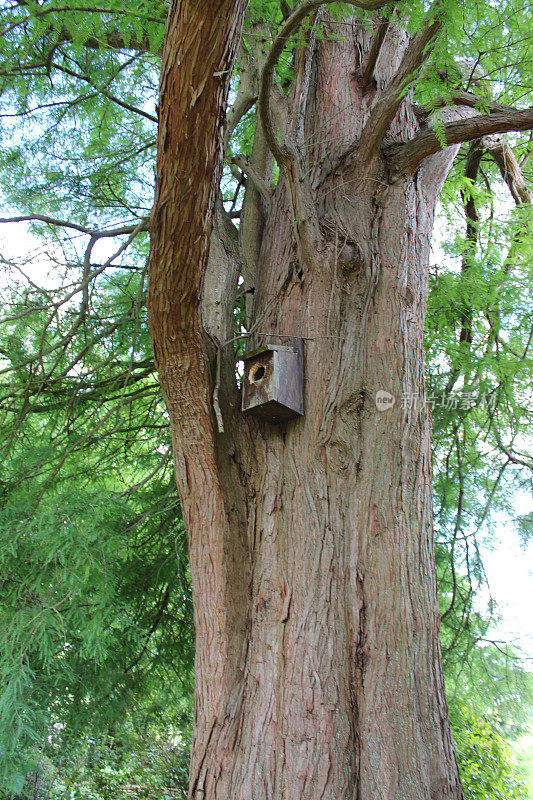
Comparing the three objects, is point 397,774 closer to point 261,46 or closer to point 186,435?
point 186,435

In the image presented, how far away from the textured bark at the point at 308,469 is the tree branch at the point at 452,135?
6 centimetres

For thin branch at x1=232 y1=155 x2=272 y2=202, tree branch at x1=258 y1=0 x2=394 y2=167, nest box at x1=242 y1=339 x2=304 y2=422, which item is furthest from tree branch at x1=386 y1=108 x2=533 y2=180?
nest box at x1=242 y1=339 x2=304 y2=422

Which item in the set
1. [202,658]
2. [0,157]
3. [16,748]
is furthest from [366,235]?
[16,748]

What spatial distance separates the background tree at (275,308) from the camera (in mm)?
2141

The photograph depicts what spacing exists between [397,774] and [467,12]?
9.36 feet

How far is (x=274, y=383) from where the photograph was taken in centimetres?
242

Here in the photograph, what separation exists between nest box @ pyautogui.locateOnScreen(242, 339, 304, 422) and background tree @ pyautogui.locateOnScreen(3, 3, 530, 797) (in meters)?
0.08

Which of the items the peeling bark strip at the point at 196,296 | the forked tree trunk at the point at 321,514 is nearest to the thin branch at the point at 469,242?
the forked tree trunk at the point at 321,514

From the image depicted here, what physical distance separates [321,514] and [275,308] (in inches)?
41.9

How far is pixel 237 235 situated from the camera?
10.7ft

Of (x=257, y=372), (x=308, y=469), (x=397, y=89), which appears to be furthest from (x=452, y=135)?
(x=308, y=469)

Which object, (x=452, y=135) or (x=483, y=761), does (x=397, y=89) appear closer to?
(x=452, y=135)

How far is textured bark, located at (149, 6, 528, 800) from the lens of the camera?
1970 millimetres

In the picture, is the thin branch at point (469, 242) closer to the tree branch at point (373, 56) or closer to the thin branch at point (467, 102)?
the tree branch at point (373, 56)
